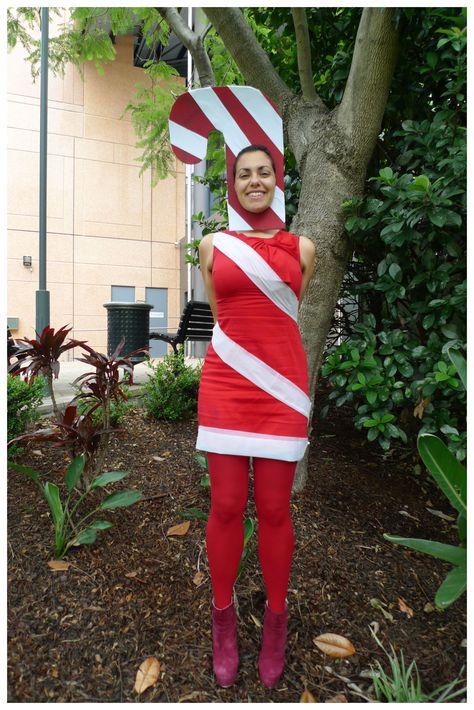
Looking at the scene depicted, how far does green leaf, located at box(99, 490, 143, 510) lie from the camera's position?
7.40 ft

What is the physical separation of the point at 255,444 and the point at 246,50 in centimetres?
247

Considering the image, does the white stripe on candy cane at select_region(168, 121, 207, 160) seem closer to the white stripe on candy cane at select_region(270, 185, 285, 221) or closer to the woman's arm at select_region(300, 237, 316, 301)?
the white stripe on candy cane at select_region(270, 185, 285, 221)

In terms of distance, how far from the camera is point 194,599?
2.13 m

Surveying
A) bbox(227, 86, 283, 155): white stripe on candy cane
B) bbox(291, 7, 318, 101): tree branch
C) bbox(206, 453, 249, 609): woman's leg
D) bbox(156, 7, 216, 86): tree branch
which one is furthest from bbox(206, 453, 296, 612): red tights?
bbox(156, 7, 216, 86): tree branch

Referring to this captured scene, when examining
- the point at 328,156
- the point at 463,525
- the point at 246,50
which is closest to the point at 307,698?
the point at 463,525

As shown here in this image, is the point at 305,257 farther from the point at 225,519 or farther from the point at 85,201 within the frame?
the point at 85,201

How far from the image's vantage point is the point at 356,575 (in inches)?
90.7

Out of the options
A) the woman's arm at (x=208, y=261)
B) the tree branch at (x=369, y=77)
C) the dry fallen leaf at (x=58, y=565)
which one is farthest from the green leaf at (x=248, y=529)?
the tree branch at (x=369, y=77)

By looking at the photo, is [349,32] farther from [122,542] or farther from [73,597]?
[73,597]

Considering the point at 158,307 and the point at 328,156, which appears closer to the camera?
the point at 328,156

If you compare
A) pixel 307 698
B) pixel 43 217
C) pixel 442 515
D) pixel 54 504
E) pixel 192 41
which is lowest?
pixel 307 698

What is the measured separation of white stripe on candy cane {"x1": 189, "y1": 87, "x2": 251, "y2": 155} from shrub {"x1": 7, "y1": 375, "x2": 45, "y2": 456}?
1.97 metres

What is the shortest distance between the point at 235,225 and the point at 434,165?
1432mm

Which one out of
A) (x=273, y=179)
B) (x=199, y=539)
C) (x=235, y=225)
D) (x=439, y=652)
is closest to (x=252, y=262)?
(x=235, y=225)
